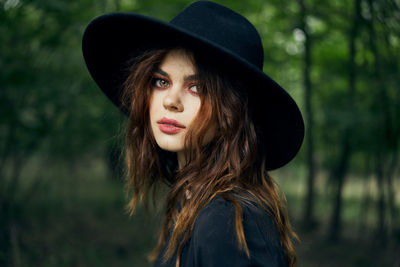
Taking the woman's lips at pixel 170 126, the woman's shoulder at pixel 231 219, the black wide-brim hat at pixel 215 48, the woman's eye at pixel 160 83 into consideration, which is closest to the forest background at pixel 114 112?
the black wide-brim hat at pixel 215 48

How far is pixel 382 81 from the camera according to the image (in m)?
5.29

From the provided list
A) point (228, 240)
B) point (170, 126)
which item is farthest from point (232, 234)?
point (170, 126)

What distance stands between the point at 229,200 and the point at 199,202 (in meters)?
0.15

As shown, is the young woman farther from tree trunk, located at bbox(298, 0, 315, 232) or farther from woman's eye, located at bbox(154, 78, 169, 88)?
tree trunk, located at bbox(298, 0, 315, 232)

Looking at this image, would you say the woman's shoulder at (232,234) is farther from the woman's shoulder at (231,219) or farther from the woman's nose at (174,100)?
the woman's nose at (174,100)

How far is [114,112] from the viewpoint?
311cm

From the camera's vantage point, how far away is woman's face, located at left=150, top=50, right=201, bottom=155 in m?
1.48

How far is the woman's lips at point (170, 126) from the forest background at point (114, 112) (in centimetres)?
205

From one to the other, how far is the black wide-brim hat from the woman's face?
7 centimetres

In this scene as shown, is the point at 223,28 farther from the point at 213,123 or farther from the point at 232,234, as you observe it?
the point at 232,234

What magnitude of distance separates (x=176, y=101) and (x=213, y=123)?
0.57ft

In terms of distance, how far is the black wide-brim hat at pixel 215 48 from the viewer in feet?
4.49

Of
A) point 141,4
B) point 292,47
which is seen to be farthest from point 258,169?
point 292,47

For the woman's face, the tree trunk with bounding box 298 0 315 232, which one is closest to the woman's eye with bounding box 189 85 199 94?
the woman's face
